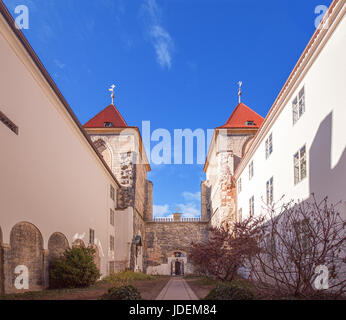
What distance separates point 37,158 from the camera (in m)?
12.7

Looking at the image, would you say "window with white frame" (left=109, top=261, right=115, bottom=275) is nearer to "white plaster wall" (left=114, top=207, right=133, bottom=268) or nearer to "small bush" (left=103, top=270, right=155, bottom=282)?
"white plaster wall" (left=114, top=207, right=133, bottom=268)

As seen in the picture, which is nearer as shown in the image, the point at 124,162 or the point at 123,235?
the point at 123,235

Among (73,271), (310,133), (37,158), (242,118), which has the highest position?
(242,118)

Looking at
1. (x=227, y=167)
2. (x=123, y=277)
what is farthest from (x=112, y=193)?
(x=123, y=277)

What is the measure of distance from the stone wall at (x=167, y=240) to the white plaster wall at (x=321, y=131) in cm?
2347

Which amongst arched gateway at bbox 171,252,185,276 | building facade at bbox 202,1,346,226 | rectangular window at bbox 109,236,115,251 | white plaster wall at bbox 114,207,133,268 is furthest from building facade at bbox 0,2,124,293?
arched gateway at bbox 171,252,185,276

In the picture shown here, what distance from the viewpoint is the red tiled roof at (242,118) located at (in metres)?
30.4

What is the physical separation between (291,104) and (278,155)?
242 centimetres

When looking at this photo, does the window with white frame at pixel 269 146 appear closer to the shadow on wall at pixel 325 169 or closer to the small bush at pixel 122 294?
the shadow on wall at pixel 325 169

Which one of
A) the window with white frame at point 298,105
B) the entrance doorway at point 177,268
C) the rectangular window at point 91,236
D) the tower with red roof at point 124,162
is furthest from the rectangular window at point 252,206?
the entrance doorway at point 177,268

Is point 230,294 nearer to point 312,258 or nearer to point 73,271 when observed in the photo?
point 312,258

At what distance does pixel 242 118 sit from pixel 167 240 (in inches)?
581

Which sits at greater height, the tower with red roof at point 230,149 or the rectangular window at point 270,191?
the tower with red roof at point 230,149
